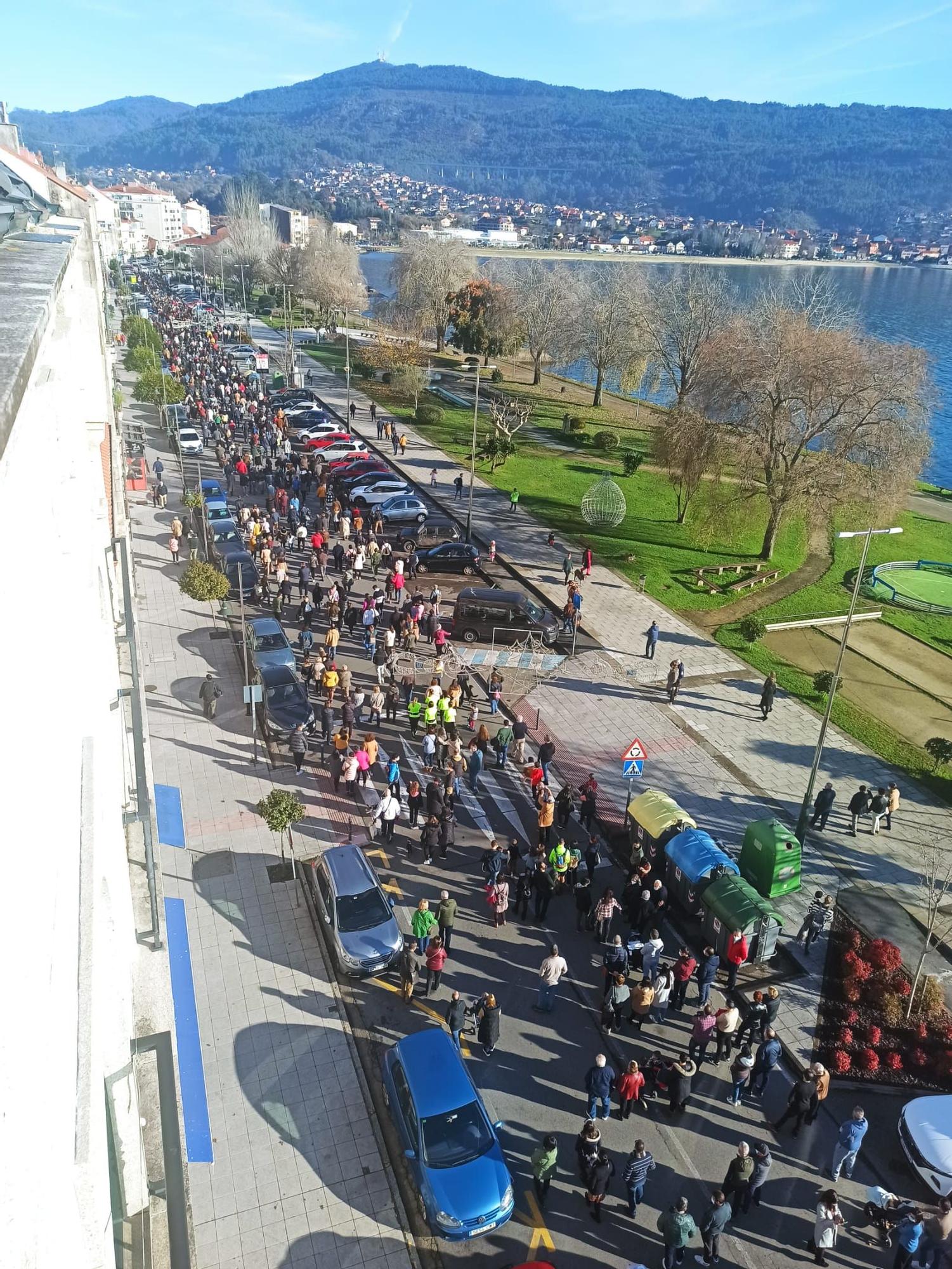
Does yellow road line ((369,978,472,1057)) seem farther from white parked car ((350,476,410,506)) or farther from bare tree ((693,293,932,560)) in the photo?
white parked car ((350,476,410,506))

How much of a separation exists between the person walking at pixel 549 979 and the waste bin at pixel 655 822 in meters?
3.33

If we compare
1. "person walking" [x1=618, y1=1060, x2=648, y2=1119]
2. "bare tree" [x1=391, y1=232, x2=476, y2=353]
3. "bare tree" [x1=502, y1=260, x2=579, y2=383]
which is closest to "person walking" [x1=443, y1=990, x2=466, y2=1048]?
"person walking" [x1=618, y1=1060, x2=648, y2=1119]

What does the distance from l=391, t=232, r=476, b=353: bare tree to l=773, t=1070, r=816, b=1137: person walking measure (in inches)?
2488

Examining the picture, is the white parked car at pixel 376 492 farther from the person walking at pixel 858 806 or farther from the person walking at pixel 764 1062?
the person walking at pixel 764 1062

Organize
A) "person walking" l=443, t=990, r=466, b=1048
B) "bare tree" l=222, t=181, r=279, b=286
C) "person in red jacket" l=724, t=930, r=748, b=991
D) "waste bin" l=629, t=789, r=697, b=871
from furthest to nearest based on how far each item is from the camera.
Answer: "bare tree" l=222, t=181, r=279, b=286
"waste bin" l=629, t=789, r=697, b=871
"person in red jacket" l=724, t=930, r=748, b=991
"person walking" l=443, t=990, r=466, b=1048

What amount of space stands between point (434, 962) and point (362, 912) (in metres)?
1.49

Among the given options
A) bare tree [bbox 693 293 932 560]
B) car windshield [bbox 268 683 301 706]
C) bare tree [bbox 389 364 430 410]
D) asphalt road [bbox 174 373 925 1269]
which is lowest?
asphalt road [bbox 174 373 925 1269]

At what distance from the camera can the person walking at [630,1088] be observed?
11227 mm

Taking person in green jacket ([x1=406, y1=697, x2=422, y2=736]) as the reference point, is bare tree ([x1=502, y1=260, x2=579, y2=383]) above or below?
above

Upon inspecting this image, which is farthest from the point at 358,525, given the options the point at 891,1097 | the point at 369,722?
the point at 891,1097

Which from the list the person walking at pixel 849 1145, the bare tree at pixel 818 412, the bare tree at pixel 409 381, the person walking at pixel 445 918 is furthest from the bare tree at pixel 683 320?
the person walking at pixel 849 1145

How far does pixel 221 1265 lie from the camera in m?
9.34

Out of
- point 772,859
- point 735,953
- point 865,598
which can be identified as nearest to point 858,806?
point 772,859

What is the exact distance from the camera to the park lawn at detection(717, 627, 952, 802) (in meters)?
20.0
